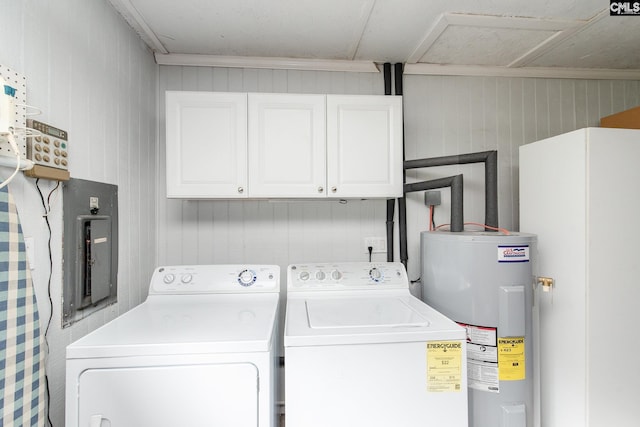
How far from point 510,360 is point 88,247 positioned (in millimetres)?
2006

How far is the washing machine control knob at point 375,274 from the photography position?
1751 mm

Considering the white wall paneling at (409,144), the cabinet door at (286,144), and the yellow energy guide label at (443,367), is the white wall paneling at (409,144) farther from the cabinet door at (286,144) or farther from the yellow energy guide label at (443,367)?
the yellow energy guide label at (443,367)

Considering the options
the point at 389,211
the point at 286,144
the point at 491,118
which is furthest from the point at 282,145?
the point at 491,118

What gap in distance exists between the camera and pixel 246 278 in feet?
5.49

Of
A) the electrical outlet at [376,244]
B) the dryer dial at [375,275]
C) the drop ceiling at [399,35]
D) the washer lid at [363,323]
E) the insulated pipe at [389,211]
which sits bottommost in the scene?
the washer lid at [363,323]

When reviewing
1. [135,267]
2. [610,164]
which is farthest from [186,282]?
[610,164]

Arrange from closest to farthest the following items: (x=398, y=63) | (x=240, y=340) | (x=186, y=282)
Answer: (x=240, y=340) < (x=186, y=282) < (x=398, y=63)

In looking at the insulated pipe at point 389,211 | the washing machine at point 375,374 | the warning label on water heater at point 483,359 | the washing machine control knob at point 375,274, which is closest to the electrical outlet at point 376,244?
the insulated pipe at point 389,211

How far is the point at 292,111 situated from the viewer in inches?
66.9

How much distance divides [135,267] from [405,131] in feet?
6.40

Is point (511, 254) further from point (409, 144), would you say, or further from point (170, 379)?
point (170, 379)

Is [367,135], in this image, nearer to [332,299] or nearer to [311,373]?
[332,299]

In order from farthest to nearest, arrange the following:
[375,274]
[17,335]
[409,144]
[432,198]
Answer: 1. [409,144]
2. [432,198]
3. [375,274]
4. [17,335]

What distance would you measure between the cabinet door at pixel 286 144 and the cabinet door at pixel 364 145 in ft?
0.24
